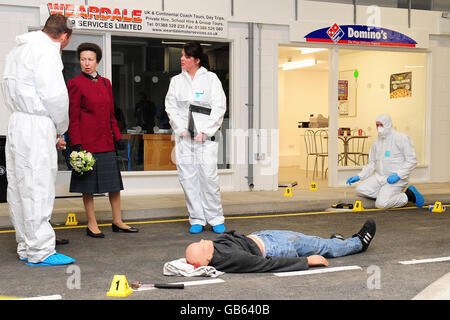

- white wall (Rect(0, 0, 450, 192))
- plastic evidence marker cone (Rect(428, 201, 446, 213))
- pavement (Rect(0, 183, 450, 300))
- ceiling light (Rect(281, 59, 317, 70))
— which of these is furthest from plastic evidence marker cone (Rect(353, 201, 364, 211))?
ceiling light (Rect(281, 59, 317, 70))

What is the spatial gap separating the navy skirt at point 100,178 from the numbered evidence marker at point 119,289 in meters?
2.50

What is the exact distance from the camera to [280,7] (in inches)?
441

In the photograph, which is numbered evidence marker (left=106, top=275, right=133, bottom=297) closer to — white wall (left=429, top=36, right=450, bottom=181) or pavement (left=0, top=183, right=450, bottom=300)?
pavement (left=0, top=183, right=450, bottom=300)

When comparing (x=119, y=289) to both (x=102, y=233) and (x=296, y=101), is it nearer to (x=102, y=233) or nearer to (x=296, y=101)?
(x=102, y=233)

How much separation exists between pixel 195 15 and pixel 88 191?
4859mm

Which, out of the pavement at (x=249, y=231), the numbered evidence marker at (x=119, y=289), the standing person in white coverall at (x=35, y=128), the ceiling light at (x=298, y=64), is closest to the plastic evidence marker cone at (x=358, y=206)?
the pavement at (x=249, y=231)

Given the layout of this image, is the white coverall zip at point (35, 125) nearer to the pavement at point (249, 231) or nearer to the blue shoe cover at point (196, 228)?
the pavement at point (249, 231)

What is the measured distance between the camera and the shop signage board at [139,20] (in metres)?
9.70

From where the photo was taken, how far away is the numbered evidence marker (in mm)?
4344

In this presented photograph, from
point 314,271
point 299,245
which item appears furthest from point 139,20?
point 314,271

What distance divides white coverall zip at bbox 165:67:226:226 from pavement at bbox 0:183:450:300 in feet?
1.00
